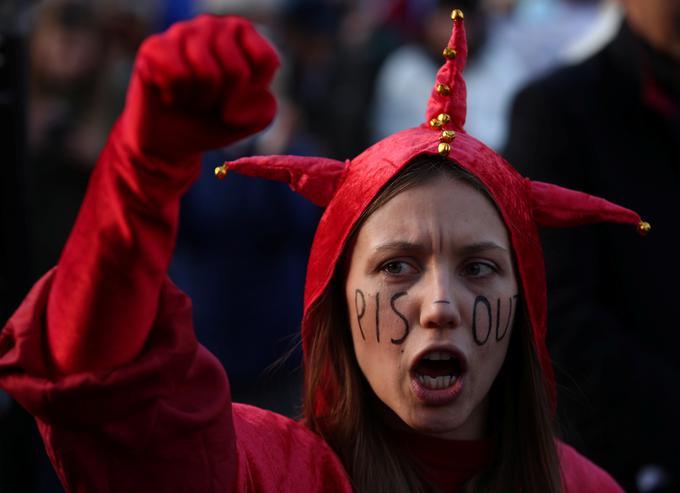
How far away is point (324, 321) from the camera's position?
2680mm

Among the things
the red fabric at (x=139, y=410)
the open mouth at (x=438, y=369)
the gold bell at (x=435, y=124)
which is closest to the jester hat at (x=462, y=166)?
the gold bell at (x=435, y=124)

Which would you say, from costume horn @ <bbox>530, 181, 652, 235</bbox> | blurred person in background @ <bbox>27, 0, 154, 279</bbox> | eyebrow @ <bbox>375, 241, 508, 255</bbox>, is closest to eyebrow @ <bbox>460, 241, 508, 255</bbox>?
eyebrow @ <bbox>375, 241, 508, 255</bbox>

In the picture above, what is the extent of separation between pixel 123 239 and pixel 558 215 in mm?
1083

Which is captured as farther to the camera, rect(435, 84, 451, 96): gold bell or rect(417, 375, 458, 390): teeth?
rect(435, 84, 451, 96): gold bell

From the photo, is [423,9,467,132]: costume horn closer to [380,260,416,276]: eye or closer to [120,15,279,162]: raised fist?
[380,260,416,276]: eye

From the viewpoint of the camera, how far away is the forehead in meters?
2.53

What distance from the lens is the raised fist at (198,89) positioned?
1.89 m

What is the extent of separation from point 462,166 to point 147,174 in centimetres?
82

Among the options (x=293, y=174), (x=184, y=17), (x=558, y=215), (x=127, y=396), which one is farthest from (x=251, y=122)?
(x=184, y=17)

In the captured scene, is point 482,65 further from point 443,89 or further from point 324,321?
point 324,321

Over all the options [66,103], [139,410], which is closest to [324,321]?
[139,410]

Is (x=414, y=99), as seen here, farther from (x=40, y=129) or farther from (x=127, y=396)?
(x=127, y=396)

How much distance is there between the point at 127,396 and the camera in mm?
2078

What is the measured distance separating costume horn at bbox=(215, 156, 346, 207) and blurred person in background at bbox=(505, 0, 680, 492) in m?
1.12
